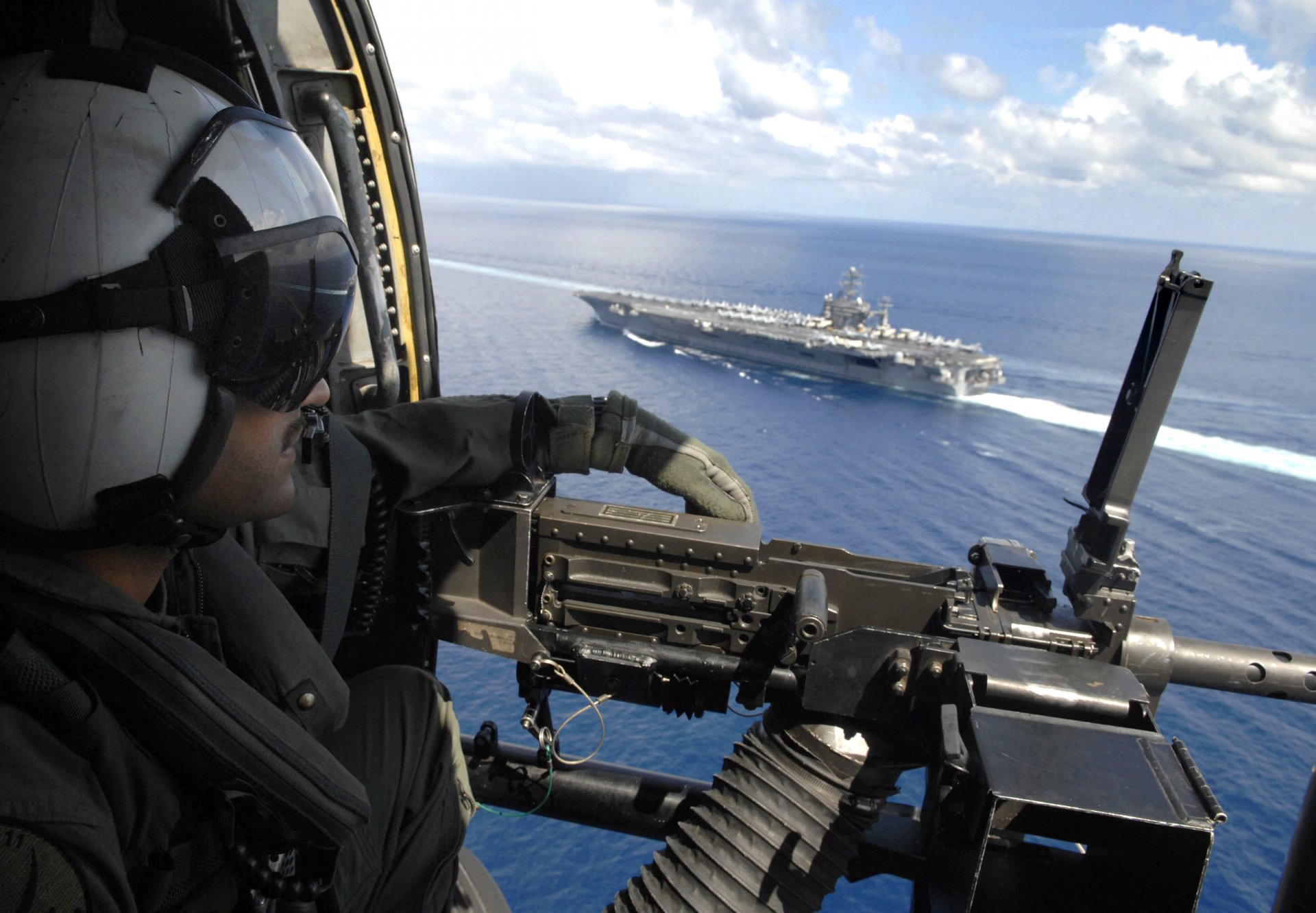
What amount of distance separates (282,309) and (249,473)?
12.3 inches

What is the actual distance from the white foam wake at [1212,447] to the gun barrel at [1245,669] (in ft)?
51.2

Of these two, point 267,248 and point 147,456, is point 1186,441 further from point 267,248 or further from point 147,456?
point 147,456

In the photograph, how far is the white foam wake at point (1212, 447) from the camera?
17.8 m

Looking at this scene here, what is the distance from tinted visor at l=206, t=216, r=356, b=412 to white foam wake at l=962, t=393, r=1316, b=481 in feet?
59.5

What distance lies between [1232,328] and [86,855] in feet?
147

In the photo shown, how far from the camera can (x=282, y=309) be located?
1500 millimetres

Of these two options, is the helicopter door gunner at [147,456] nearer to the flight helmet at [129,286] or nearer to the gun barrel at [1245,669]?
the flight helmet at [129,286]

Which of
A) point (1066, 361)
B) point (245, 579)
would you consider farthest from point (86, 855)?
point (1066, 361)

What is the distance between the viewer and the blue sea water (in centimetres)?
712

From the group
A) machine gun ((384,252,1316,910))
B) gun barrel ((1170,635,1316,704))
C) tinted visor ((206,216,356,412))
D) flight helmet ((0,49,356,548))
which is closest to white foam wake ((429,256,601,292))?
machine gun ((384,252,1316,910))

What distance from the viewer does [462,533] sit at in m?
3.23

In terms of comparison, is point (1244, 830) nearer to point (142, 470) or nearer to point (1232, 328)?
point (142, 470)

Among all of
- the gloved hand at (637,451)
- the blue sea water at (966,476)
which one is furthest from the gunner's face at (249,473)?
the blue sea water at (966,476)

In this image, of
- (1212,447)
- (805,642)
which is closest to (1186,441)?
(1212,447)
